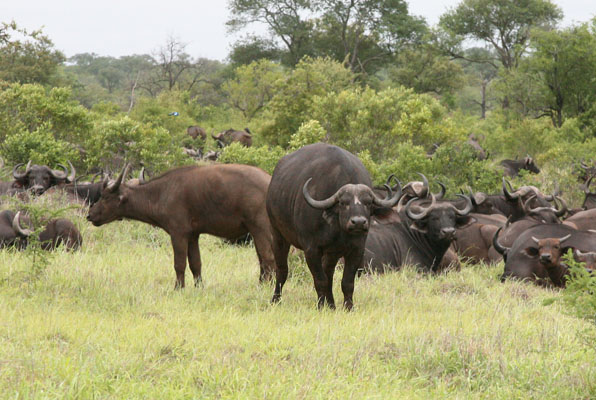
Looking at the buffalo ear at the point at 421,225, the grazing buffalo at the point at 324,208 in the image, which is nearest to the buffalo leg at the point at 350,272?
the grazing buffalo at the point at 324,208

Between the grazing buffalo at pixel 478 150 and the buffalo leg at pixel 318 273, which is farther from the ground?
the grazing buffalo at pixel 478 150

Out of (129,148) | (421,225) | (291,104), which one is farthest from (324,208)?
(291,104)

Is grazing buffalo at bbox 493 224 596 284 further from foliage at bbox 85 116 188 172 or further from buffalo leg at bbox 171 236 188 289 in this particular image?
foliage at bbox 85 116 188 172

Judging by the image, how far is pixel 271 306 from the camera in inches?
A: 274

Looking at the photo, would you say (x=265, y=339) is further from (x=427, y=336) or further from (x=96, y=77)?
(x=96, y=77)

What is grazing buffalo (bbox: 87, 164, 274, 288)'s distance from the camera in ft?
26.3

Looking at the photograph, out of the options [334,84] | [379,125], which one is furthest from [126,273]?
[334,84]

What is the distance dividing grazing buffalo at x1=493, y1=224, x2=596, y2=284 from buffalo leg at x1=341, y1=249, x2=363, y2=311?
315 cm

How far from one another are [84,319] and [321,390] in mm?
2360

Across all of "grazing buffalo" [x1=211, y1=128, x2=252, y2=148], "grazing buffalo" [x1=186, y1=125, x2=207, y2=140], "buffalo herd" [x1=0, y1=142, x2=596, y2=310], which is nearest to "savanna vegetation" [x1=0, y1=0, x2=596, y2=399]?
"buffalo herd" [x1=0, y1=142, x2=596, y2=310]

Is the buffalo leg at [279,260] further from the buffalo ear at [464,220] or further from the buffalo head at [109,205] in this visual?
the buffalo ear at [464,220]

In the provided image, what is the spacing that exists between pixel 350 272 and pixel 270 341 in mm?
1640

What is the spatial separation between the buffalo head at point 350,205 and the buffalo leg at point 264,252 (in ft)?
5.22

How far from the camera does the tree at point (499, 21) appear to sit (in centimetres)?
4378
